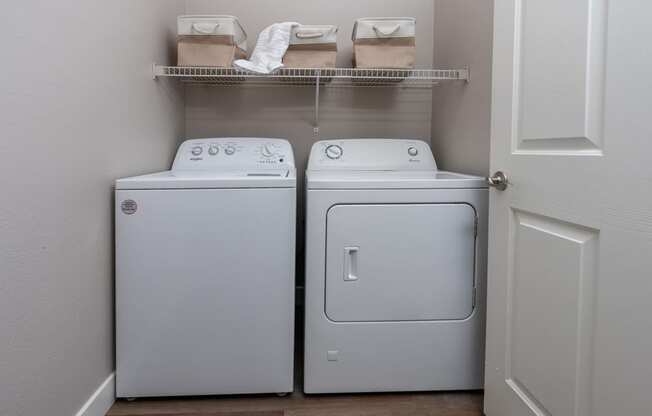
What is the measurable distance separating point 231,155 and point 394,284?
100cm

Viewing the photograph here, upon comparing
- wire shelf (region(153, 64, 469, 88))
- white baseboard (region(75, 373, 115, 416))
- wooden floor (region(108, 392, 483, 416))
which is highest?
wire shelf (region(153, 64, 469, 88))

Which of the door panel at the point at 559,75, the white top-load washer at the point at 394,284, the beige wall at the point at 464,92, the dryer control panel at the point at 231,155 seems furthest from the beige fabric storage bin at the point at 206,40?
the door panel at the point at 559,75

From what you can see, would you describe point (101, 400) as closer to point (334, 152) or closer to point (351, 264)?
point (351, 264)

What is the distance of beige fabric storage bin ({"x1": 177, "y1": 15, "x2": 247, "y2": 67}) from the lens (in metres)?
1.75

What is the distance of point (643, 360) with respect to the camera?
0.74m

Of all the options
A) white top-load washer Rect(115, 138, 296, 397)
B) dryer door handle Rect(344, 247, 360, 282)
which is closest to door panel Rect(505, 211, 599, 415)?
dryer door handle Rect(344, 247, 360, 282)

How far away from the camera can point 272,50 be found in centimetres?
179

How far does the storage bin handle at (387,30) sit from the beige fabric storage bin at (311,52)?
7.5 inches

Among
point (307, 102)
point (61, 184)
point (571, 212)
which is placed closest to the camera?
point (571, 212)

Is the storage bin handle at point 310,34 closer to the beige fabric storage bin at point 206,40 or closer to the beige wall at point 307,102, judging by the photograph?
the beige fabric storage bin at point 206,40

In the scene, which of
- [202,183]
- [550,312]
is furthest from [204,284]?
[550,312]

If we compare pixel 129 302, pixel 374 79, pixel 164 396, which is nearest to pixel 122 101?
pixel 129 302

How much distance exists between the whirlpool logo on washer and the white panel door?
119 cm

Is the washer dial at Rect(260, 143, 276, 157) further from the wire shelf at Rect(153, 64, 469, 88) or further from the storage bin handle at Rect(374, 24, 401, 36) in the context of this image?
the storage bin handle at Rect(374, 24, 401, 36)
